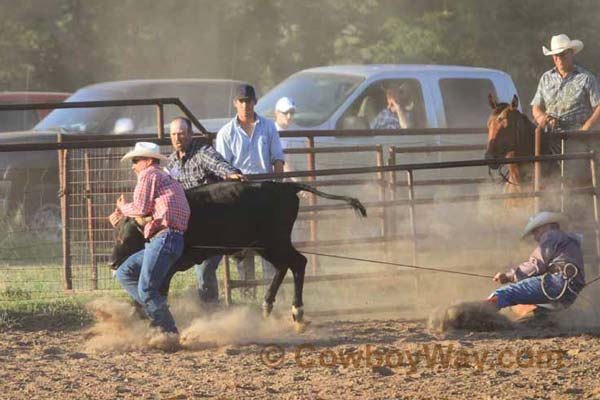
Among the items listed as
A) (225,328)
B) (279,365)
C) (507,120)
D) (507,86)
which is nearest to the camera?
(279,365)

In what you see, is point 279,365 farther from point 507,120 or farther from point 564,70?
point 564,70

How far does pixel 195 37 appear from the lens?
90.6 ft

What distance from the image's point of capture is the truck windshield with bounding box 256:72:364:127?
1417 centimetres

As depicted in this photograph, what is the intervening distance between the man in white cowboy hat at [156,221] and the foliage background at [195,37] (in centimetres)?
1686

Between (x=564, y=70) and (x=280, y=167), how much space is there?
2.95 m

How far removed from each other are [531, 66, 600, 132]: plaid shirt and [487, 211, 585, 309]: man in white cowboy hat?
1.98 m

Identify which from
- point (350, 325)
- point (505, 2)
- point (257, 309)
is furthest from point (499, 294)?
point (505, 2)

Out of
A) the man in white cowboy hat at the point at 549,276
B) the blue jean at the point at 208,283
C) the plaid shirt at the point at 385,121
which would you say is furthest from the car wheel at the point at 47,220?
the man in white cowboy hat at the point at 549,276

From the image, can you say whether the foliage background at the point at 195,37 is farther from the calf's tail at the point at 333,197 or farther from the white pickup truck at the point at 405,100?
the calf's tail at the point at 333,197

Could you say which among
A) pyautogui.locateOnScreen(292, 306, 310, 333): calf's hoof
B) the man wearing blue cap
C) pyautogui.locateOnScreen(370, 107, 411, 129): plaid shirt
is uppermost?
pyautogui.locateOnScreen(370, 107, 411, 129): plaid shirt

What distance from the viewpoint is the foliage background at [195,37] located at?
26.4m

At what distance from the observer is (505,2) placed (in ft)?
78.4

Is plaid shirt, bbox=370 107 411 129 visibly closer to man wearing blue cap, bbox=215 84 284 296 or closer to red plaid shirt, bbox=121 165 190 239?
man wearing blue cap, bbox=215 84 284 296

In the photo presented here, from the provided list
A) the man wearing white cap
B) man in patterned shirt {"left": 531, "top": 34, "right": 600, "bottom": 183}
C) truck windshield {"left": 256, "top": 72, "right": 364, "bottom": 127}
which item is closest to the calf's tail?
man in patterned shirt {"left": 531, "top": 34, "right": 600, "bottom": 183}
